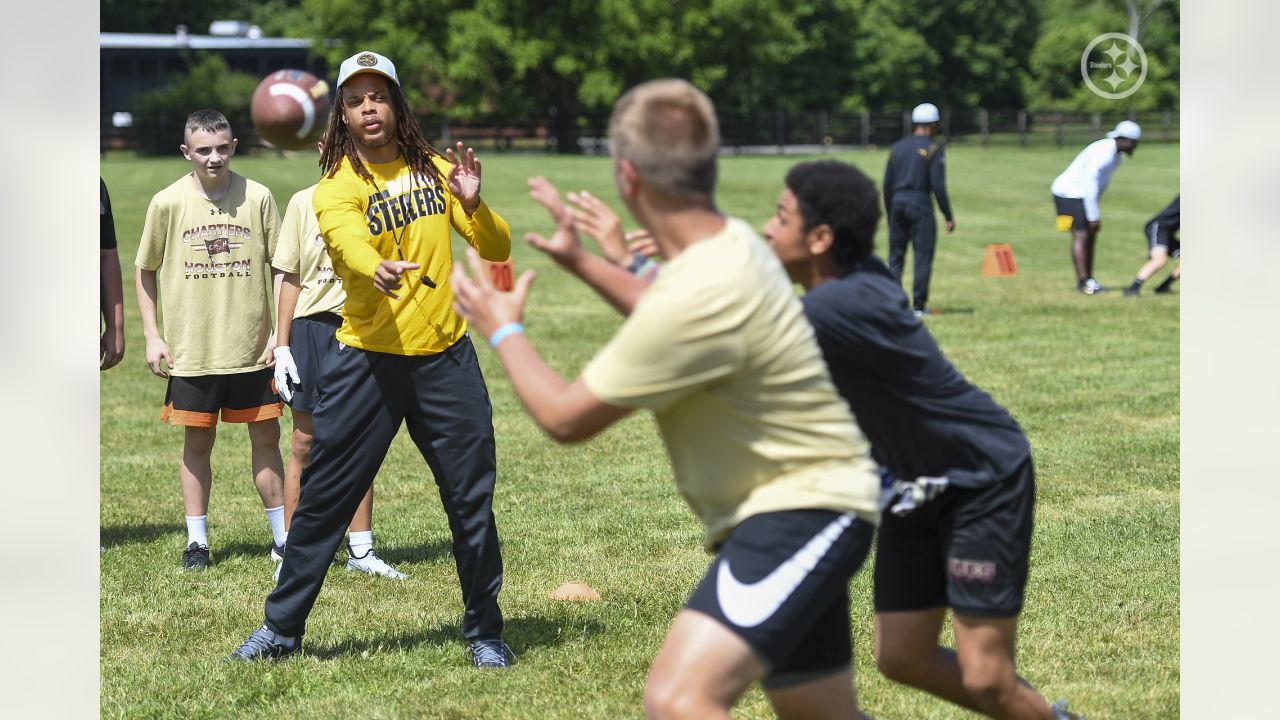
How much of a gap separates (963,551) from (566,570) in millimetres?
3510

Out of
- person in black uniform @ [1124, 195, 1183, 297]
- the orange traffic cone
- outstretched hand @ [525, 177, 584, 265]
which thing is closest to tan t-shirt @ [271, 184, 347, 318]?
outstretched hand @ [525, 177, 584, 265]

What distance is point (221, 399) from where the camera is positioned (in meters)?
7.76

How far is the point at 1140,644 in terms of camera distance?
20.3 ft

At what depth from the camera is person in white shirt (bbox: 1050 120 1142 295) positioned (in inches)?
746

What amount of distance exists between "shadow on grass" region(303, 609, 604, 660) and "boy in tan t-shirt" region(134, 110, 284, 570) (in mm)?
1472

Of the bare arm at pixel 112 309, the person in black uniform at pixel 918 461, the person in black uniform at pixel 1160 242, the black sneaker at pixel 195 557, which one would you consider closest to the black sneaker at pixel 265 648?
the black sneaker at pixel 195 557

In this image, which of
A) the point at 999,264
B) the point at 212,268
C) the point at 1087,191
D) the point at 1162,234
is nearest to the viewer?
the point at 212,268

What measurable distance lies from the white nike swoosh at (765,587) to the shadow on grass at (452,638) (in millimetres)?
2713

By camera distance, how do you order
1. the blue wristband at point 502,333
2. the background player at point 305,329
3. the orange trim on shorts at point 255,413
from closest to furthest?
the blue wristband at point 502,333 → the background player at point 305,329 → the orange trim on shorts at point 255,413

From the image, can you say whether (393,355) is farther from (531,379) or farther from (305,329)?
(531,379)

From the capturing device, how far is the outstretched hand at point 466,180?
5.80 meters

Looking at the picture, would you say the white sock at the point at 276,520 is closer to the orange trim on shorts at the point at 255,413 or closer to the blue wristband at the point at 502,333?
the orange trim on shorts at the point at 255,413

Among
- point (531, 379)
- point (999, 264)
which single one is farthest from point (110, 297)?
point (999, 264)

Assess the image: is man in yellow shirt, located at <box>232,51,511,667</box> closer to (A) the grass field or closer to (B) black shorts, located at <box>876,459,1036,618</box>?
(A) the grass field
